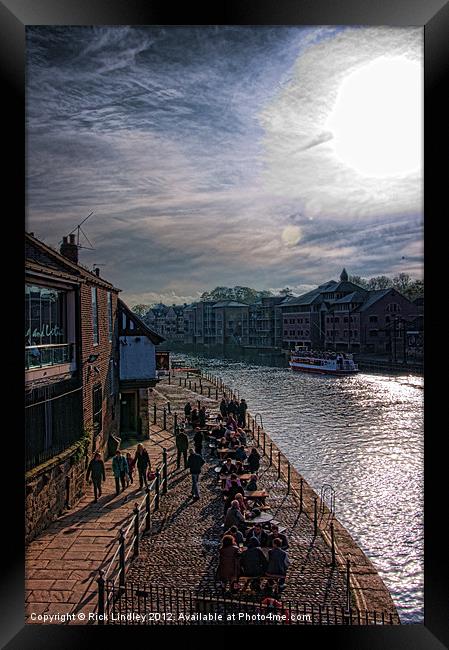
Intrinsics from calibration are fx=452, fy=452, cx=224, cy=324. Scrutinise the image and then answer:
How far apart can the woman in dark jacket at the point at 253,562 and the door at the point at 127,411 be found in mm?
2457

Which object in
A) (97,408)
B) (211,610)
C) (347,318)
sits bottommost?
(211,610)

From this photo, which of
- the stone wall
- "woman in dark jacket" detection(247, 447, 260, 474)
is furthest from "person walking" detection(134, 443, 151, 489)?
"woman in dark jacket" detection(247, 447, 260, 474)

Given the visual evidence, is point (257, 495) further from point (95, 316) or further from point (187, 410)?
point (95, 316)

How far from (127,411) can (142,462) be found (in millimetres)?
861

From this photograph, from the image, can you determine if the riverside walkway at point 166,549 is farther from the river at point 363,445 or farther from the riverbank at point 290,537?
the river at point 363,445

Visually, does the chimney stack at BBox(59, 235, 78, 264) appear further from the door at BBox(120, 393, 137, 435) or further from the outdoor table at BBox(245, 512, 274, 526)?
the outdoor table at BBox(245, 512, 274, 526)

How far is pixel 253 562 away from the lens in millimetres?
3896

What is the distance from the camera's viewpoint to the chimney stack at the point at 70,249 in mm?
4598

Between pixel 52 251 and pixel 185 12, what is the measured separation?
2.52 metres

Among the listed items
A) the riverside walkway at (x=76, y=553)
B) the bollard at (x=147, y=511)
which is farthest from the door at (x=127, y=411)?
the bollard at (x=147, y=511)

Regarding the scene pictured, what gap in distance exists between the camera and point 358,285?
501 cm

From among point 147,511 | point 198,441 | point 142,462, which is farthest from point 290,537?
point 142,462
